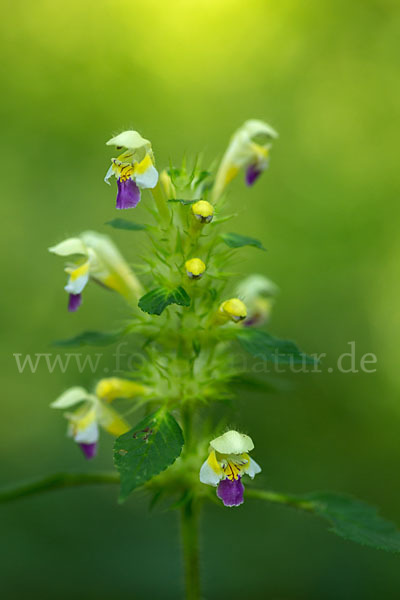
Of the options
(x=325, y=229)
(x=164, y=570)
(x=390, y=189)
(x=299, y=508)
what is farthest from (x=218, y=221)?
(x=390, y=189)

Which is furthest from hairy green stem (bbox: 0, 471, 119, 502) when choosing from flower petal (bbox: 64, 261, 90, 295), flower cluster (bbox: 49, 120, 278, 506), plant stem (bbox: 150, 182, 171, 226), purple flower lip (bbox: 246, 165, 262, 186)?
purple flower lip (bbox: 246, 165, 262, 186)

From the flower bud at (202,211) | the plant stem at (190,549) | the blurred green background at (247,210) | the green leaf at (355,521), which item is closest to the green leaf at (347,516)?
the green leaf at (355,521)

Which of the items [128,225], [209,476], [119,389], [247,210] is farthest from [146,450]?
[247,210]

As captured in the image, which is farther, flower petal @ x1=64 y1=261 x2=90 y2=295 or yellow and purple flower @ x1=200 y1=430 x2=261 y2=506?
flower petal @ x1=64 y1=261 x2=90 y2=295

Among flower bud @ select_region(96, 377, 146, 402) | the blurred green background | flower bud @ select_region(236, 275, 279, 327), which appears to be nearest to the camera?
flower bud @ select_region(96, 377, 146, 402)

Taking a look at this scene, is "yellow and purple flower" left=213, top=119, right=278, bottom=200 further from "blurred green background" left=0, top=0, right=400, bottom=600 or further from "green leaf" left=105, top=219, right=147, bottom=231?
"blurred green background" left=0, top=0, right=400, bottom=600

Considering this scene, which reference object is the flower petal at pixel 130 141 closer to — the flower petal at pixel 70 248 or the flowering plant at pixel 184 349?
the flowering plant at pixel 184 349

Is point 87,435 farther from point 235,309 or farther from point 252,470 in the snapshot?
point 235,309

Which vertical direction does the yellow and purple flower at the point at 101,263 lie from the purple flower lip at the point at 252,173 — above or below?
below

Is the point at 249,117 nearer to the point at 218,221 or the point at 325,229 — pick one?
the point at 325,229
